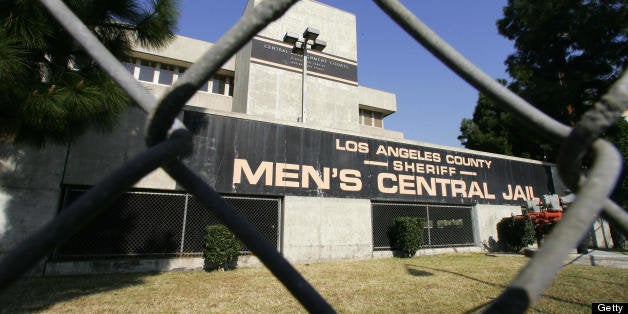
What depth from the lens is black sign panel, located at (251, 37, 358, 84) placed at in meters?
17.5

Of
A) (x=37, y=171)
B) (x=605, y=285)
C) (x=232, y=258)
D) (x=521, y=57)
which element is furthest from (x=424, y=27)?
(x=521, y=57)

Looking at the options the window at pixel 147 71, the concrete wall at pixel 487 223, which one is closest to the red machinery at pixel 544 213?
the concrete wall at pixel 487 223

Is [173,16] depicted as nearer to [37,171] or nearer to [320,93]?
[37,171]

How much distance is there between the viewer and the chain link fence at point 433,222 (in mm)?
11898

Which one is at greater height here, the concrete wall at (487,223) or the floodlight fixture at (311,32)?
the floodlight fixture at (311,32)

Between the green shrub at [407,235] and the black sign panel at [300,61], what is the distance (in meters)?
10.9

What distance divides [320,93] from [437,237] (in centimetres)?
1054

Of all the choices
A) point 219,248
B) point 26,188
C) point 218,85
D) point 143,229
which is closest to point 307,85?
point 218,85

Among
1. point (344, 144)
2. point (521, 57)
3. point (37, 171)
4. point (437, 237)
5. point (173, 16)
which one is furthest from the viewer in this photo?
point (521, 57)

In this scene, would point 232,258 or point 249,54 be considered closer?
point 232,258

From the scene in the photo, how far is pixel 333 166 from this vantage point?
11281mm

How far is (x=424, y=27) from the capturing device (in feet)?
2.21

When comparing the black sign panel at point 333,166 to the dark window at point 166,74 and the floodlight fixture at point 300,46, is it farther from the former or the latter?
the dark window at point 166,74

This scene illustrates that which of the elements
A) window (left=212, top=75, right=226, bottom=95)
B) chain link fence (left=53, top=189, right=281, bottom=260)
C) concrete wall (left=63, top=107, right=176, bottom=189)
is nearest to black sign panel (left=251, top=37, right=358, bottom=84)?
window (left=212, top=75, right=226, bottom=95)
